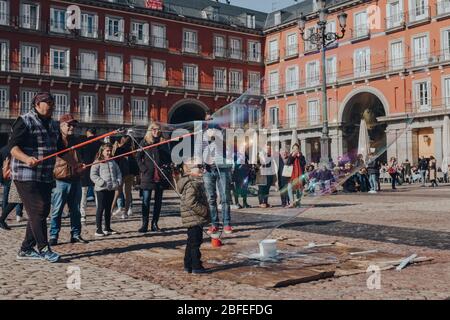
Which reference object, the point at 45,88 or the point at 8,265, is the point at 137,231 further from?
the point at 45,88

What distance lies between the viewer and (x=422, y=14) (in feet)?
117

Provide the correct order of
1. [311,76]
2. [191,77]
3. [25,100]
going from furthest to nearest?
[191,77], [25,100], [311,76]

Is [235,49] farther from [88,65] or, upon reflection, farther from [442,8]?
[442,8]

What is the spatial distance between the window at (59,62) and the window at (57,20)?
1612mm

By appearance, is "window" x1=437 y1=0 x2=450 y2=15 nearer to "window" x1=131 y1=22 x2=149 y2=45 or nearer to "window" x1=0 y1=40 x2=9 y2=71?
"window" x1=131 y1=22 x2=149 y2=45

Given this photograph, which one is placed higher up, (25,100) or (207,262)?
(25,100)

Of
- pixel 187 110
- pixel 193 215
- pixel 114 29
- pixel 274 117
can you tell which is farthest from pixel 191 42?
pixel 193 215

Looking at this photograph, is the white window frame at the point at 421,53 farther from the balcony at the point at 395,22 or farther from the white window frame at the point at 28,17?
the white window frame at the point at 28,17

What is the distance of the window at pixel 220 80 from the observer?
4616cm

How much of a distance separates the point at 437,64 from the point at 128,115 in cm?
2427

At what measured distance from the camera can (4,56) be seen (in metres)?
36.6

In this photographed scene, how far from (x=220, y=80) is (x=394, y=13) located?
54.0 feet

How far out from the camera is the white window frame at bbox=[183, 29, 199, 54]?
44.5 m

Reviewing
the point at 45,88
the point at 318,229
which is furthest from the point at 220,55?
the point at 318,229
